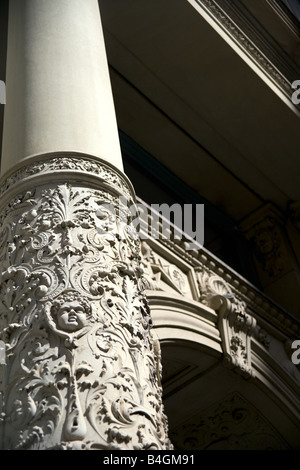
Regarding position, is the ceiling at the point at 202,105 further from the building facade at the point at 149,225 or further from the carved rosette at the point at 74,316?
the carved rosette at the point at 74,316

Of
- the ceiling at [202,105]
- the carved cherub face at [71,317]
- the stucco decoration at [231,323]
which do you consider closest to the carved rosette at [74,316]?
the carved cherub face at [71,317]

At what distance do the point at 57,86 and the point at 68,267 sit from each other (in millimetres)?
1302

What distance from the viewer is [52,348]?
110 inches

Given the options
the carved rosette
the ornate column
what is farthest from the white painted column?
the carved rosette

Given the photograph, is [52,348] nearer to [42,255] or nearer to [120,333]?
[120,333]

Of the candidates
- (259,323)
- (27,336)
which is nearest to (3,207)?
(27,336)

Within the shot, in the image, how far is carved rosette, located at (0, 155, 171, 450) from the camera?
2570 millimetres

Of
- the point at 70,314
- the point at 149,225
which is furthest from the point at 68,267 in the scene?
the point at 149,225

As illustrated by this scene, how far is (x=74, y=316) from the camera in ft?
9.48

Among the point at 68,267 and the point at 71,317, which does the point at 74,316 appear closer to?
the point at 71,317

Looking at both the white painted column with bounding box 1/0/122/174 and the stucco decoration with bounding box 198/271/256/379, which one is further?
the stucco decoration with bounding box 198/271/256/379

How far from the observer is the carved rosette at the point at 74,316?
2.57 meters

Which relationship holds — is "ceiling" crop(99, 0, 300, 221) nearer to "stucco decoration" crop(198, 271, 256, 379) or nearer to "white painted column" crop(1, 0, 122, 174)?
"stucco decoration" crop(198, 271, 256, 379)
